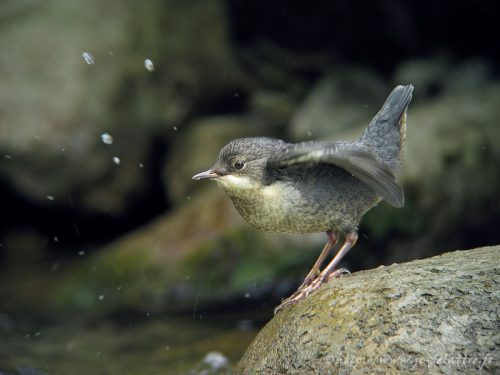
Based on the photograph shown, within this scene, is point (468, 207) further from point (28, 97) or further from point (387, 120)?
point (28, 97)

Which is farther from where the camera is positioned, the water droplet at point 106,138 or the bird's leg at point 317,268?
the water droplet at point 106,138

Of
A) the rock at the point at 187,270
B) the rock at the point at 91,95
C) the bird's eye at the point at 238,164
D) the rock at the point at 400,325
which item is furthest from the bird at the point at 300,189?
the rock at the point at 91,95

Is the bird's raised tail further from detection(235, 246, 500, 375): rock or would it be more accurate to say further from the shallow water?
the shallow water

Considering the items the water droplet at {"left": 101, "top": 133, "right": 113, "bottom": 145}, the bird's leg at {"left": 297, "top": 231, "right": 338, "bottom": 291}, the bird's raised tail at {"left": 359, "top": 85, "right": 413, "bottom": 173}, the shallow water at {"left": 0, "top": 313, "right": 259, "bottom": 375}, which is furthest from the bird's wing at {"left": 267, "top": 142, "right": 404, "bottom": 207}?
the water droplet at {"left": 101, "top": 133, "right": 113, "bottom": 145}

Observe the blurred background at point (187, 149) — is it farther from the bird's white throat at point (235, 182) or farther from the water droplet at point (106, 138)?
the bird's white throat at point (235, 182)

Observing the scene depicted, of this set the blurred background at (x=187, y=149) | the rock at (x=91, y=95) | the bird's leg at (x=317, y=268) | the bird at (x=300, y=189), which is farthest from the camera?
A: the rock at (x=91, y=95)

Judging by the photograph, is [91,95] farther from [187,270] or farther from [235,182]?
[235,182]
